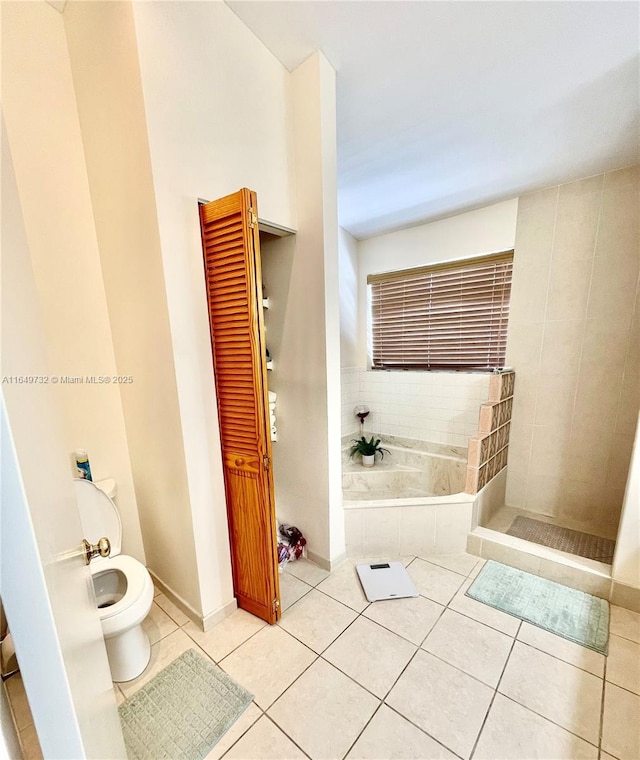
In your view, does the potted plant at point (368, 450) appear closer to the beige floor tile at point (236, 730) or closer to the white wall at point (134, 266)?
the white wall at point (134, 266)

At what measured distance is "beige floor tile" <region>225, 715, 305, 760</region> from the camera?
3.57 feet

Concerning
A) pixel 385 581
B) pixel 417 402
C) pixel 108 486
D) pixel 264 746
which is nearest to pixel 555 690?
pixel 385 581

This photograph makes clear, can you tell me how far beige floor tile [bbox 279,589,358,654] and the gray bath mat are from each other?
1576mm

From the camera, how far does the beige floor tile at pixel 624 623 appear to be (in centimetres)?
153

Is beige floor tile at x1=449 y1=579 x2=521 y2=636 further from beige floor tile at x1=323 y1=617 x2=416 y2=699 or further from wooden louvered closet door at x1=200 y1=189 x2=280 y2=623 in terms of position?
wooden louvered closet door at x1=200 y1=189 x2=280 y2=623

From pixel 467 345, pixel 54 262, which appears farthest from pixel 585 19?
pixel 54 262

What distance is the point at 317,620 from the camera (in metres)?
1.63

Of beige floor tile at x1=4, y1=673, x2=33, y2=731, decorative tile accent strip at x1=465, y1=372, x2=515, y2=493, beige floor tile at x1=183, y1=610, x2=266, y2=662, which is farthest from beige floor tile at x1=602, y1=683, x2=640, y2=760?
beige floor tile at x1=4, y1=673, x2=33, y2=731

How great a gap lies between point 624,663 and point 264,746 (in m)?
1.58

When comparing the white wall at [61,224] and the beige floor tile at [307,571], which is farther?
the beige floor tile at [307,571]

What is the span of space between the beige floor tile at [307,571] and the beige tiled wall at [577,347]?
1946 millimetres

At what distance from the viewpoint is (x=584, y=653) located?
143 cm

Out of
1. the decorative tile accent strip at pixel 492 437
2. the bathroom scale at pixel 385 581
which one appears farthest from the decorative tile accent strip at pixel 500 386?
the bathroom scale at pixel 385 581

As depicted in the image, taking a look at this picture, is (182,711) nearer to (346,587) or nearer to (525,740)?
(346,587)
